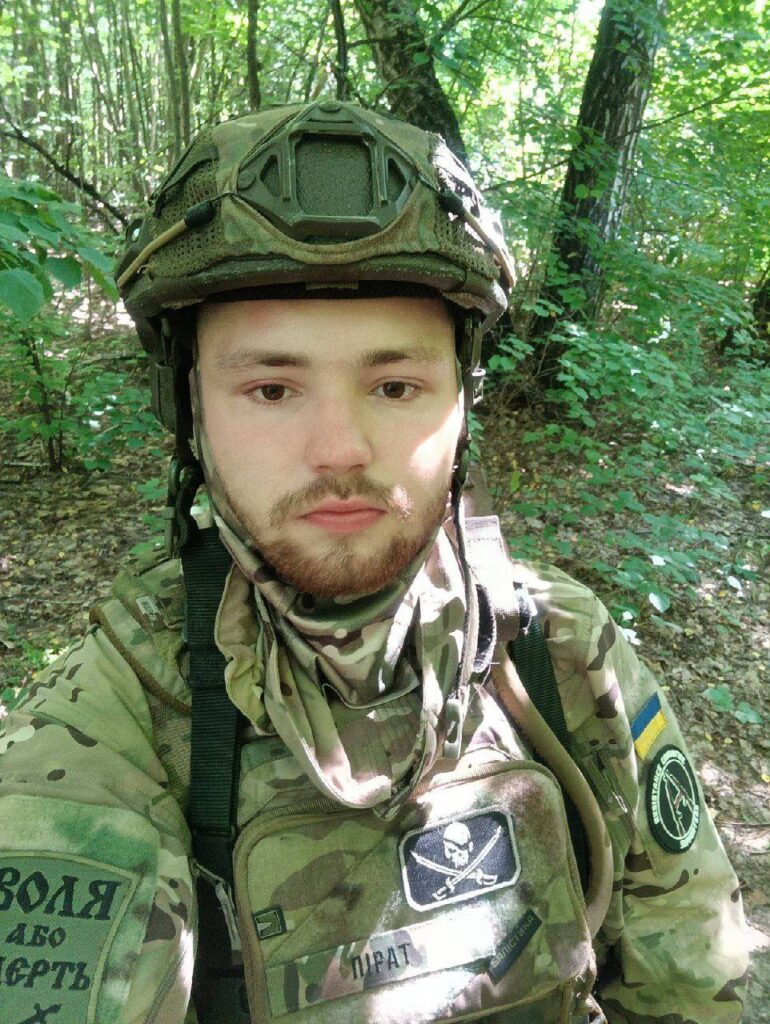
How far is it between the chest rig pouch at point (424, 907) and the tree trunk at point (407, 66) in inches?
165

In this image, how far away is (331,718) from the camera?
1316mm

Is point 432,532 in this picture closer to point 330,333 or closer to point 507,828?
point 330,333

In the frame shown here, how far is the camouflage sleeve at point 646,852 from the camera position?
4.98 ft

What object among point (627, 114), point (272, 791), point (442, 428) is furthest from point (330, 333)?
point (627, 114)

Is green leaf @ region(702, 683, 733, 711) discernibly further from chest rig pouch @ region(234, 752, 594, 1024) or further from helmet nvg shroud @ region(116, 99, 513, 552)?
helmet nvg shroud @ region(116, 99, 513, 552)

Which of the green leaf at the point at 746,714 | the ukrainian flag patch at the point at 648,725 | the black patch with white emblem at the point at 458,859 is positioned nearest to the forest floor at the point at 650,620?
the green leaf at the point at 746,714

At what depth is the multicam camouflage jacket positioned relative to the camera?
1052 mm

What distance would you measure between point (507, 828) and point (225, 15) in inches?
313

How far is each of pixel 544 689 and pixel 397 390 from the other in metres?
0.73

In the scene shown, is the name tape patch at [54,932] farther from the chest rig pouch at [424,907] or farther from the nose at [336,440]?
the nose at [336,440]

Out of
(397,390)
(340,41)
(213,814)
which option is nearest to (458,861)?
(213,814)

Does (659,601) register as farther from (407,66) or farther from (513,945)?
(407,66)

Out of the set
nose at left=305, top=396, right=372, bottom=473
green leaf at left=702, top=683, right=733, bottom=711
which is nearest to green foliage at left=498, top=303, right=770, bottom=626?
green leaf at left=702, top=683, right=733, bottom=711

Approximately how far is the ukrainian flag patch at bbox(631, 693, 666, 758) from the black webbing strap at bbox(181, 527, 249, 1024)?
2.92ft
